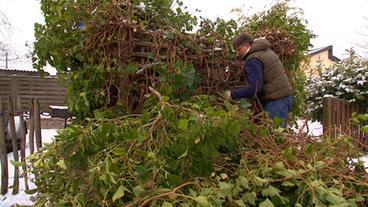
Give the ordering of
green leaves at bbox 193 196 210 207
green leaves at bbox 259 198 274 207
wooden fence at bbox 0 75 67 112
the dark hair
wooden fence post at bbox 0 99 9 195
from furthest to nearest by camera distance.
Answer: wooden fence at bbox 0 75 67 112, wooden fence post at bbox 0 99 9 195, the dark hair, green leaves at bbox 259 198 274 207, green leaves at bbox 193 196 210 207

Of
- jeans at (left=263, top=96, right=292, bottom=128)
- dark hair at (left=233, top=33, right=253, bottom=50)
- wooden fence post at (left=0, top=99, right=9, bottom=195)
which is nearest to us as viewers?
dark hair at (left=233, top=33, right=253, bottom=50)

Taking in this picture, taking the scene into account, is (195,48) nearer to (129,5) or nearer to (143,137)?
(129,5)

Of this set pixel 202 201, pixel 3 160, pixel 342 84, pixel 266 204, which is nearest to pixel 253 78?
pixel 266 204

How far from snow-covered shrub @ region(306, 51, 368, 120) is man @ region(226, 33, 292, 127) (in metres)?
5.61

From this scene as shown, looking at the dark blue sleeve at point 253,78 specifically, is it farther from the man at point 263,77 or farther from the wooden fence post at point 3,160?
the wooden fence post at point 3,160

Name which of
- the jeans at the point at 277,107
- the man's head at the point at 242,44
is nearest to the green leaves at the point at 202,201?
the man's head at the point at 242,44

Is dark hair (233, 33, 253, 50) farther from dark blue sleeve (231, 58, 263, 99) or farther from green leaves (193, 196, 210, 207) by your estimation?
green leaves (193, 196, 210, 207)

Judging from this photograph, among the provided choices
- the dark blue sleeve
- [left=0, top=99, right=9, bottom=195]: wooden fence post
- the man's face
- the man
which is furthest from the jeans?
[left=0, top=99, right=9, bottom=195]: wooden fence post

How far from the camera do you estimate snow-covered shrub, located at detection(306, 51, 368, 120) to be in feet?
31.0

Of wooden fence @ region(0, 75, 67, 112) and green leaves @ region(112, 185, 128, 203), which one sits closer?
green leaves @ region(112, 185, 128, 203)

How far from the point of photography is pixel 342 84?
9.74 metres

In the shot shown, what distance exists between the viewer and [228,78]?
13.0ft

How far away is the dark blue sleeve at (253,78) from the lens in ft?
12.2

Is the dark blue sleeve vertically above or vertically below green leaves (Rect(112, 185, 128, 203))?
above
